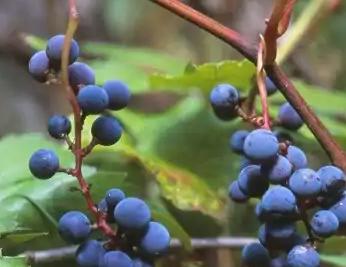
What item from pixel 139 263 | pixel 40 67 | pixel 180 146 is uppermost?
pixel 40 67

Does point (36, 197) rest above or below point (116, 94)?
below

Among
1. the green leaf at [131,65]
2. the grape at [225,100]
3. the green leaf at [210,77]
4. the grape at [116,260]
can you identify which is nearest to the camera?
the grape at [116,260]

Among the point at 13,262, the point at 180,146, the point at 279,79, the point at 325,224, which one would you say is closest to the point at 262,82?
the point at 279,79

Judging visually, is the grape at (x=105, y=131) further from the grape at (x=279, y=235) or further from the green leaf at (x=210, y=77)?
the green leaf at (x=210, y=77)

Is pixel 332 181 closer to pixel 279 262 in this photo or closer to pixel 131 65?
pixel 279 262

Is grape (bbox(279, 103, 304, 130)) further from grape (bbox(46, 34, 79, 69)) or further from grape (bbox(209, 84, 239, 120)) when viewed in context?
grape (bbox(46, 34, 79, 69))

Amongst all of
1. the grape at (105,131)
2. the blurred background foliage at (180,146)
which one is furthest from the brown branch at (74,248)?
the grape at (105,131)

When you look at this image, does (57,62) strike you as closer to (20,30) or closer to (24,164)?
(24,164)
